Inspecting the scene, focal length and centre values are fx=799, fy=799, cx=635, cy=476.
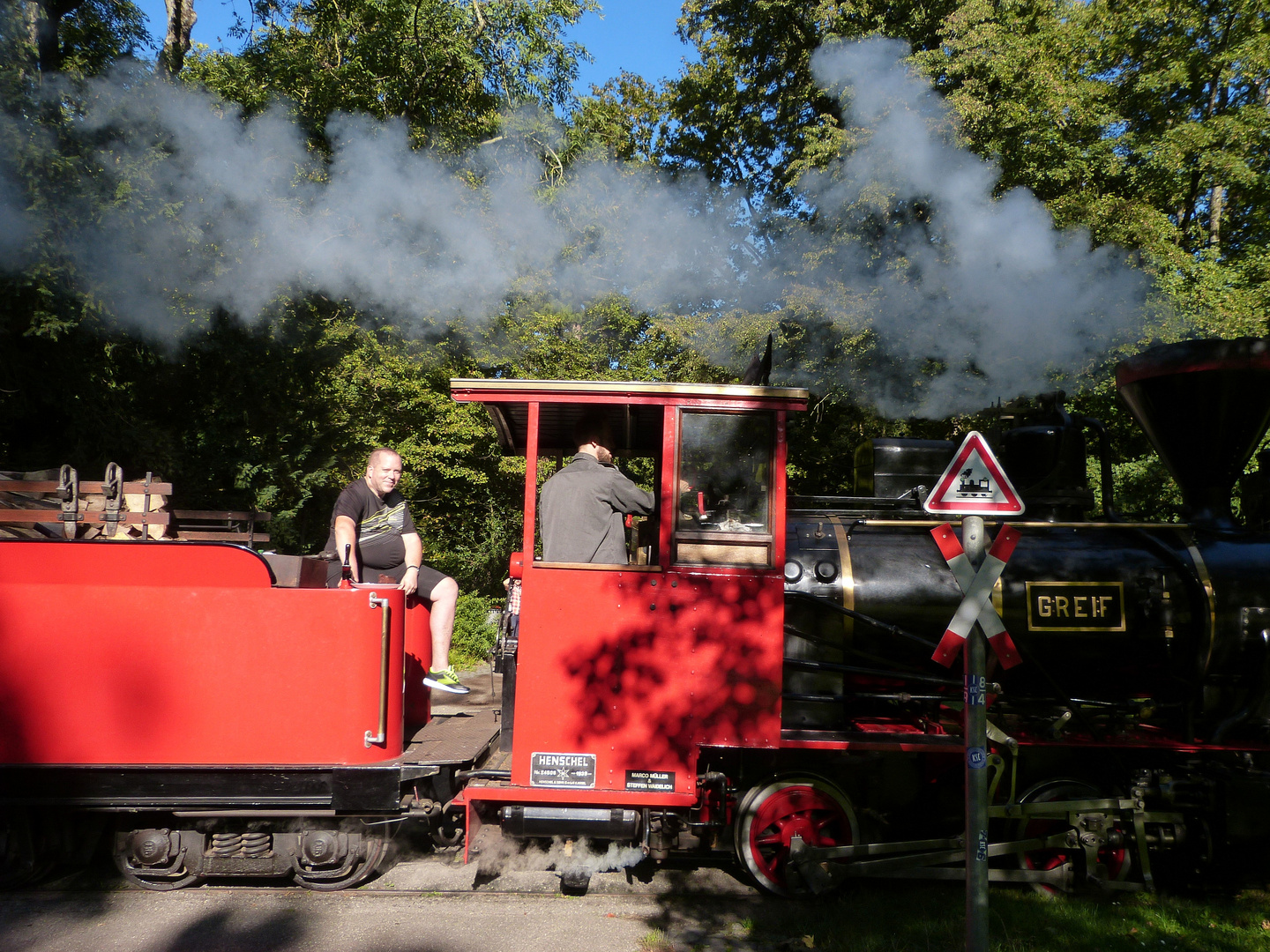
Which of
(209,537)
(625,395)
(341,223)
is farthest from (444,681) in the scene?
(341,223)

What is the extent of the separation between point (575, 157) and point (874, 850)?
328 inches

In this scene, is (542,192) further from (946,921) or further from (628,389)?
(946,921)

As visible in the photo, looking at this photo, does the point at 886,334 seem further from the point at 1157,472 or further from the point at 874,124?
the point at 1157,472

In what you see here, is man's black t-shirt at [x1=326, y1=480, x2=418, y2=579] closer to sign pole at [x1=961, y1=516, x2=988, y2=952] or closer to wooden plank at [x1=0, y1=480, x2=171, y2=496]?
wooden plank at [x1=0, y1=480, x2=171, y2=496]

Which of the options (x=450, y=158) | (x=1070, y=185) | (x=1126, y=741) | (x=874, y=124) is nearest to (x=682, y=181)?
(x=874, y=124)

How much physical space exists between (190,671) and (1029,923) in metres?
4.07

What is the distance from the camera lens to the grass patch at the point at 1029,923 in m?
3.50

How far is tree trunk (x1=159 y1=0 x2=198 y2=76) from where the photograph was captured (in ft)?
35.5

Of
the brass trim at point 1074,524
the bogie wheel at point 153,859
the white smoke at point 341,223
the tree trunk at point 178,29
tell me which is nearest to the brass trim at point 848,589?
the brass trim at point 1074,524

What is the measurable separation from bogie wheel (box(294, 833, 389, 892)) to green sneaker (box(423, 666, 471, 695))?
0.78m

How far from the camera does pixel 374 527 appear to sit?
454 centimetres

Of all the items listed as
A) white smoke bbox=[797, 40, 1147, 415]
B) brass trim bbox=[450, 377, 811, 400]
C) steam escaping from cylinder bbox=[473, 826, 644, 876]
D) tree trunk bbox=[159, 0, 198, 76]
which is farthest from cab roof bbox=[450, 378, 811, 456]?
tree trunk bbox=[159, 0, 198, 76]

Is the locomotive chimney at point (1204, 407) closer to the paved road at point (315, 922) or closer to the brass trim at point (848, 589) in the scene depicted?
the brass trim at point (848, 589)

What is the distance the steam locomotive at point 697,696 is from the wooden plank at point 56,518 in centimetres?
72
